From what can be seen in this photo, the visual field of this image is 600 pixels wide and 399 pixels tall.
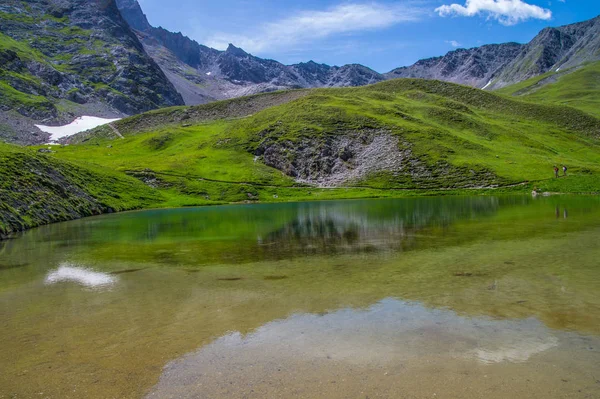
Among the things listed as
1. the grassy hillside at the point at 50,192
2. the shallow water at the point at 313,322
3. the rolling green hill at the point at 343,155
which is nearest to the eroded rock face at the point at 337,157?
the rolling green hill at the point at 343,155

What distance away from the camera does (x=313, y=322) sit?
12.9 m

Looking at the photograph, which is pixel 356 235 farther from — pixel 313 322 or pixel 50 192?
pixel 50 192

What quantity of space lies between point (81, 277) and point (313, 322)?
14030 millimetres

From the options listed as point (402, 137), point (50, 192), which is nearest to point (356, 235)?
point (50, 192)

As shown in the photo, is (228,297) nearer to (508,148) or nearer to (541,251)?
(541,251)

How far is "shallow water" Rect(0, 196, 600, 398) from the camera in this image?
9.27 meters

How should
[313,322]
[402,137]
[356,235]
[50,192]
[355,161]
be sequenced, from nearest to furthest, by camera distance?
[313,322] → [356,235] → [50,192] → [355,161] → [402,137]

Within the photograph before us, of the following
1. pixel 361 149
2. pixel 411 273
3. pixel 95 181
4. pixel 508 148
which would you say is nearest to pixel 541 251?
pixel 411 273

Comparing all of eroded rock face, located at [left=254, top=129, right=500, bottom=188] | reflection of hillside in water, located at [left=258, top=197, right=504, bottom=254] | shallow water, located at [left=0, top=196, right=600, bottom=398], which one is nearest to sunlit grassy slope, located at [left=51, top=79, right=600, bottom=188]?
eroded rock face, located at [left=254, top=129, right=500, bottom=188]

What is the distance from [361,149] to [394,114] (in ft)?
94.1

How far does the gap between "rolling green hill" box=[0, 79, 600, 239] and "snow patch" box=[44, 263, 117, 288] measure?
113 feet

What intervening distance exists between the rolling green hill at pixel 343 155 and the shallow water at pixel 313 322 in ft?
135

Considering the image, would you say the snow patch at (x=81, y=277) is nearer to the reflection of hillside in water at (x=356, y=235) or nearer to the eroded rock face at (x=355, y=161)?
the reflection of hillside in water at (x=356, y=235)

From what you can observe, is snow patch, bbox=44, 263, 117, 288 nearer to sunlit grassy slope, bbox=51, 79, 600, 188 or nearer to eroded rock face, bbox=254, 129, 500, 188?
sunlit grassy slope, bbox=51, 79, 600, 188
